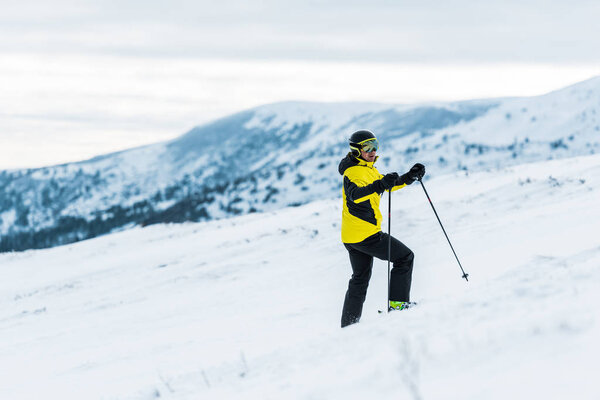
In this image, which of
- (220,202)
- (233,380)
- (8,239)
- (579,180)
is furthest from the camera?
(8,239)

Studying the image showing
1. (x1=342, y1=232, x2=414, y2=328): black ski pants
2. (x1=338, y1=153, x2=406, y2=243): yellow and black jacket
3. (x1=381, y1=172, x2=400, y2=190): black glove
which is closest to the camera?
(x1=381, y1=172, x2=400, y2=190): black glove

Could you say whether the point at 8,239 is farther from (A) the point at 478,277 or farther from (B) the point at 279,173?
(A) the point at 478,277

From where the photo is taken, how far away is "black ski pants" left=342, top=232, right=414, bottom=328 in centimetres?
605

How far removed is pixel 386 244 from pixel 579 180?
32.1 feet

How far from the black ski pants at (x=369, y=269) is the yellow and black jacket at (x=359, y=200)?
108 mm

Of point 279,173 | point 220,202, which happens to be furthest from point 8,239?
point 279,173

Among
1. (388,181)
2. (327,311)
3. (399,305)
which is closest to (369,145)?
(388,181)

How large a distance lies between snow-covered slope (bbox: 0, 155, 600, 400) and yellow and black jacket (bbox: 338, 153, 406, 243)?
1.08 m

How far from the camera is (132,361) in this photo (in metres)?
7.41

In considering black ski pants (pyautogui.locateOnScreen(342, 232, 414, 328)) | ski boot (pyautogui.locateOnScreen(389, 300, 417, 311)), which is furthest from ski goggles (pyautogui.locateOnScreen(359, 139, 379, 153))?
ski boot (pyautogui.locateOnScreen(389, 300, 417, 311))

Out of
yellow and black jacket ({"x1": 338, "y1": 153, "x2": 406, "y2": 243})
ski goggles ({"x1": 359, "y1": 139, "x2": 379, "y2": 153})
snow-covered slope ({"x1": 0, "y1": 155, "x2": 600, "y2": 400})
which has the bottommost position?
snow-covered slope ({"x1": 0, "y1": 155, "x2": 600, "y2": 400})

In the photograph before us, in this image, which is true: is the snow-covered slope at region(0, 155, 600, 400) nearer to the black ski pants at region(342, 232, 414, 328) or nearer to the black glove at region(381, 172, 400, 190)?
the black ski pants at region(342, 232, 414, 328)

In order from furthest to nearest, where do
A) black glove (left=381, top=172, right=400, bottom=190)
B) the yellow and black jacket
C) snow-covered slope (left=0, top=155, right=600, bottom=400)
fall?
the yellow and black jacket, black glove (left=381, top=172, right=400, bottom=190), snow-covered slope (left=0, top=155, right=600, bottom=400)

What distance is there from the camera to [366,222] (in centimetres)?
603
